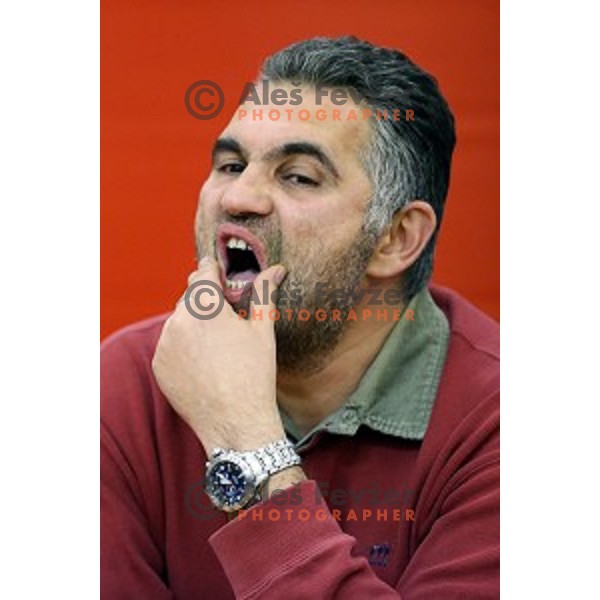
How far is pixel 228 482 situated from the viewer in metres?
1.34

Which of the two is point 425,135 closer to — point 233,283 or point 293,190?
point 293,190

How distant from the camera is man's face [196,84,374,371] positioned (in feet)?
4.49

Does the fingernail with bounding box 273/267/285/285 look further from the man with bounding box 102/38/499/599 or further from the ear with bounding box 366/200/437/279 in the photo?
the ear with bounding box 366/200/437/279

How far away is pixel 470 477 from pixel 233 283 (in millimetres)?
373

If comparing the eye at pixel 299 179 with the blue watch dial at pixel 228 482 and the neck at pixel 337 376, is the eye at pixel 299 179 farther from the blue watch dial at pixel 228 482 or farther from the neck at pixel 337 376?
the blue watch dial at pixel 228 482

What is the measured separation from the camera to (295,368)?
1424mm

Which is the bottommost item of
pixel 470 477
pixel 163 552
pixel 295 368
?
pixel 163 552

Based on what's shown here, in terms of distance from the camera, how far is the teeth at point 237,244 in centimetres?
138

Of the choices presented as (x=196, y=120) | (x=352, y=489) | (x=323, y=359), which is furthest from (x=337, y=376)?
(x=196, y=120)

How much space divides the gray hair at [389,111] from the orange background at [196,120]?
0.01 m

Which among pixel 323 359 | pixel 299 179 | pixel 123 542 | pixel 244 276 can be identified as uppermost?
pixel 299 179

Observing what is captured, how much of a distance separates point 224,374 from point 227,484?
0.13 meters

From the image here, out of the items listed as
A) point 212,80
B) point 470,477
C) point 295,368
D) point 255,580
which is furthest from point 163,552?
point 212,80

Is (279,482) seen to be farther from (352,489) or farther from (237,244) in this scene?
(237,244)
